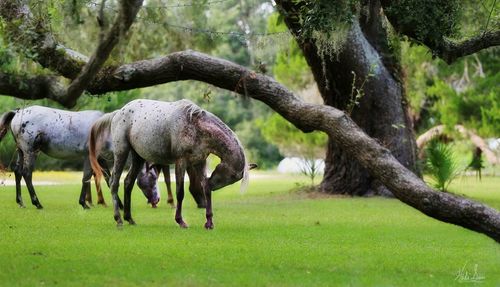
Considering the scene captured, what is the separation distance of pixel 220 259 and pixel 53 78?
2.62 metres

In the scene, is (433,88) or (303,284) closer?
(303,284)

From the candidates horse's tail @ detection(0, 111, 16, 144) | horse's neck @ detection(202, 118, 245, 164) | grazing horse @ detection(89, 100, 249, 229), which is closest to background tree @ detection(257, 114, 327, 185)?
horse's tail @ detection(0, 111, 16, 144)

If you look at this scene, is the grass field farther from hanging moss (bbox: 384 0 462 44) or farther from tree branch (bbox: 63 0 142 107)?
hanging moss (bbox: 384 0 462 44)

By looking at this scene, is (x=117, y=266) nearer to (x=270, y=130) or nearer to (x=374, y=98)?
(x=374, y=98)

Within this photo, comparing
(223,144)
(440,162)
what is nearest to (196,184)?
(223,144)

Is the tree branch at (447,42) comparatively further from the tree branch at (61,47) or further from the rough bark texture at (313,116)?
the tree branch at (61,47)

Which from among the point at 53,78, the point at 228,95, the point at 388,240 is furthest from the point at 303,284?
the point at 228,95

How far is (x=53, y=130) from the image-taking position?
16859 millimetres

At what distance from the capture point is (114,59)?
44.7 feet

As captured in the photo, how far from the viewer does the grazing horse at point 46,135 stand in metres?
16.6

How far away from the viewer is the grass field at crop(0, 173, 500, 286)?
888 centimetres

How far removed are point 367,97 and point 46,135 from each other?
25.3 ft

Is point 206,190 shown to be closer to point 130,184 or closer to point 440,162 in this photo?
point 130,184

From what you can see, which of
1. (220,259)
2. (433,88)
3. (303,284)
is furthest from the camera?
(433,88)
